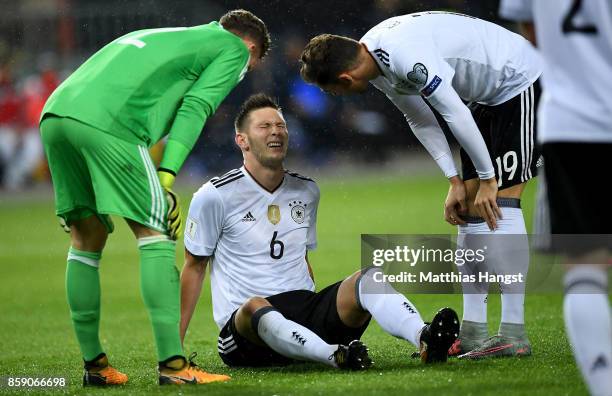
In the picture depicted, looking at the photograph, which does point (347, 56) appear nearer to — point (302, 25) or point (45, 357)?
point (45, 357)

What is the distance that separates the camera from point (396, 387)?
4062mm

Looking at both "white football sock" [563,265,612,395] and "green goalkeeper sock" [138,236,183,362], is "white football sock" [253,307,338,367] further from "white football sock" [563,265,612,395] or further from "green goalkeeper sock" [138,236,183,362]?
"white football sock" [563,265,612,395]

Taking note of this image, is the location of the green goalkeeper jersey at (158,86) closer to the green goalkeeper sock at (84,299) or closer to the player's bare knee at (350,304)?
the green goalkeeper sock at (84,299)

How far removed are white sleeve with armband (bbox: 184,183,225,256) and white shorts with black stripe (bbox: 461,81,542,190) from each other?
1.33 meters

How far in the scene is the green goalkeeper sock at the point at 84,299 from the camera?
14.7 feet

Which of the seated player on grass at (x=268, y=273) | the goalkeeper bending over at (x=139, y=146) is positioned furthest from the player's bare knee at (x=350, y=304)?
the goalkeeper bending over at (x=139, y=146)

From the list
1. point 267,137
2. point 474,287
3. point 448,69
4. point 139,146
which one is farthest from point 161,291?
point 474,287

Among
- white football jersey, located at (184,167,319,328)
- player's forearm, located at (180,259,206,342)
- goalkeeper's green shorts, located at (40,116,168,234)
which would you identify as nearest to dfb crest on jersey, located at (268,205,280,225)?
white football jersey, located at (184,167,319,328)

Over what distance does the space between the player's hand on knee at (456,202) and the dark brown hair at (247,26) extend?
4.06 feet

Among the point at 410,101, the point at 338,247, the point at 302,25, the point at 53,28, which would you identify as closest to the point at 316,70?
the point at 410,101

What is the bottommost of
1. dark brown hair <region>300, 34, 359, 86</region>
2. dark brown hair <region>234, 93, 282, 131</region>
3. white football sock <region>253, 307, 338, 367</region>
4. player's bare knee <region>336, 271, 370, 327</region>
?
white football sock <region>253, 307, 338, 367</region>

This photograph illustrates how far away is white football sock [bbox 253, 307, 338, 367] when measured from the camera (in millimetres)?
4516

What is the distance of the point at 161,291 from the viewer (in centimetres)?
419

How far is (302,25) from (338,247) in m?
3.68
